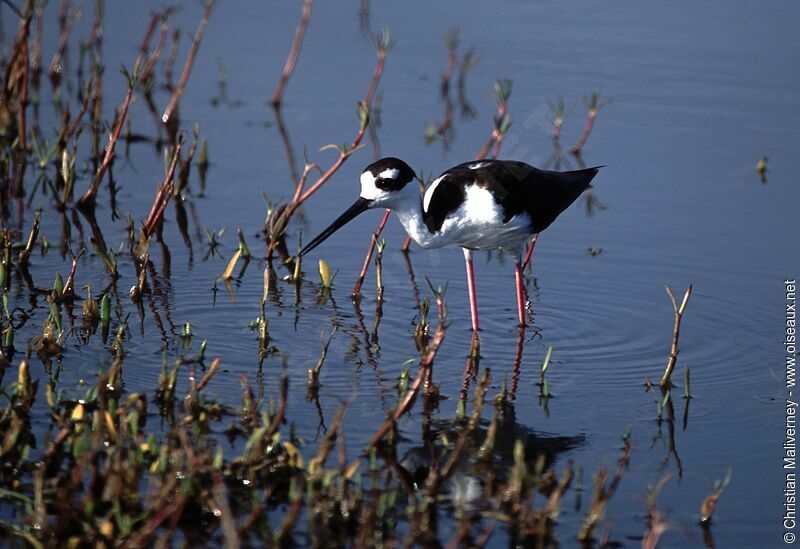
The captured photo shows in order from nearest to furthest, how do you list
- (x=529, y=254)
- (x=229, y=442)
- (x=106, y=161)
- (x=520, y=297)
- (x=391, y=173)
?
(x=229, y=442)
(x=391, y=173)
(x=520, y=297)
(x=529, y=254)
(x=106, y=161)

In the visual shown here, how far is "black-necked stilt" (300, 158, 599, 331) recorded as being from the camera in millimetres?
5730

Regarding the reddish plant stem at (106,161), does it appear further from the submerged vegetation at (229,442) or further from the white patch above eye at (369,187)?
the white patch above eye at (369,187)

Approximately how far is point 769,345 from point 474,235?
142cm

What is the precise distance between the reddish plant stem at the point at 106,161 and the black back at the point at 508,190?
1749 mm

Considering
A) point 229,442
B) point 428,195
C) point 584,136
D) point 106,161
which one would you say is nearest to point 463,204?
point 428,195

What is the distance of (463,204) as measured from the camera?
5836 millimetres

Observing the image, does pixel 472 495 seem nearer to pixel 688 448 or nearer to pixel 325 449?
pixel 325 449

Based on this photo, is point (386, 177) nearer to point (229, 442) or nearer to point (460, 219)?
point (460, 219)

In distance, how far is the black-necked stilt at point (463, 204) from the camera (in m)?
5.73

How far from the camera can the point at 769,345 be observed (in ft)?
19.0

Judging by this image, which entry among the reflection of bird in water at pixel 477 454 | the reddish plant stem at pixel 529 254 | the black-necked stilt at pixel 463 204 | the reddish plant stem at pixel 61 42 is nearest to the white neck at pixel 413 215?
the black-necked stilt at pixel 463 204

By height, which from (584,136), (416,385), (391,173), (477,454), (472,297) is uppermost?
(584,136)

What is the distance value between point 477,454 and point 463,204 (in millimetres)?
1653

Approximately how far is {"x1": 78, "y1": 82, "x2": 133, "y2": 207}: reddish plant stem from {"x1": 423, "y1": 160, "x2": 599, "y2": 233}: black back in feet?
5.74
